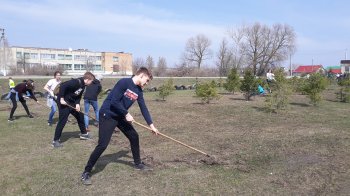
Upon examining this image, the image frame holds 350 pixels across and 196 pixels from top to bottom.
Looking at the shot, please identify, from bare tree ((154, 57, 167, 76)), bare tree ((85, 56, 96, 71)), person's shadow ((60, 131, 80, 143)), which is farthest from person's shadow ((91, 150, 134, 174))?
bare tree ((85, 56, 96, 71))

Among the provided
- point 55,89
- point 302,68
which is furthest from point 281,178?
point 302,68

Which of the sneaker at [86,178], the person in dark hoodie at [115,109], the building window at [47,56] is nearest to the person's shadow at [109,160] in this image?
the sneaker at [86,178]

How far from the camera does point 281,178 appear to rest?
206 inches

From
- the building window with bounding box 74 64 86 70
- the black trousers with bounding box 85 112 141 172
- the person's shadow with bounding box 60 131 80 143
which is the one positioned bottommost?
the person's shadow with bounding box 60 131 80 143

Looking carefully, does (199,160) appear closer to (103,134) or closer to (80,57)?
(103,134)

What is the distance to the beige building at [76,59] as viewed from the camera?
258ft

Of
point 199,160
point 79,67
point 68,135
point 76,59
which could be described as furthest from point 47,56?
point 199,160

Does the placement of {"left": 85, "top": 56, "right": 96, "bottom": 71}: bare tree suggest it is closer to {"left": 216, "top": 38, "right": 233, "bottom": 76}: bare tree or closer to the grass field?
{"left": 216, "top": 38, "right": 233, "bottom": 76}: bare tree

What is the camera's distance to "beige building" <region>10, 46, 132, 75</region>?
78.6m

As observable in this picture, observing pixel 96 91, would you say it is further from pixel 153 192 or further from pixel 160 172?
pixel 153 192

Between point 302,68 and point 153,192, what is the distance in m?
94.4

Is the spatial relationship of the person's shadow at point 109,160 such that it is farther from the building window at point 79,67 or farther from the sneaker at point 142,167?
the building window at point 79,67

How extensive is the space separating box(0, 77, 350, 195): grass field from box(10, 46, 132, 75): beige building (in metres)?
66.1

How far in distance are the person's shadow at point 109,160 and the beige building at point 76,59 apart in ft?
223
